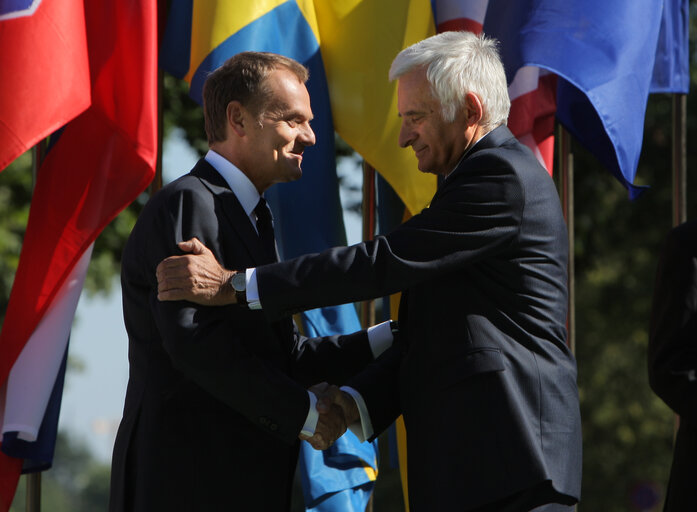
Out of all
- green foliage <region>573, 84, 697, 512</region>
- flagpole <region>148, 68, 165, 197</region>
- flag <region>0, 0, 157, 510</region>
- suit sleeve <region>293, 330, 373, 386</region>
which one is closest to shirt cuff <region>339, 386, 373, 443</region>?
suit sleeve <region>293, 330, 373, 386</region>

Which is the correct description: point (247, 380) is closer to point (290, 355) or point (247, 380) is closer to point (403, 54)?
point (290, 355)

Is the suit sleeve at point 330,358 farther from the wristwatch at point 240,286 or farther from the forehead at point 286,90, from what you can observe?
the forehead at point 286,90

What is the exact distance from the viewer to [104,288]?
1051 centimetres

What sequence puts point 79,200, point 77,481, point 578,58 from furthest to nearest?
point 77,481 → point 79,200 → point 578,58

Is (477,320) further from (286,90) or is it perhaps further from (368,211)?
(368,211)

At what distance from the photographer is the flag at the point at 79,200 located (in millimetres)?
4586

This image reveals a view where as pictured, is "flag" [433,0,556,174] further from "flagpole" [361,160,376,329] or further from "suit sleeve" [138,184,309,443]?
"suit sleeve" [138,184,309,443]

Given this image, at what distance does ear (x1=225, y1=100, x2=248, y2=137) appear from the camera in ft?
10.9

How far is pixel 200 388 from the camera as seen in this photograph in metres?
3.05

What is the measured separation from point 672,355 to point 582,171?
8983 millimetres

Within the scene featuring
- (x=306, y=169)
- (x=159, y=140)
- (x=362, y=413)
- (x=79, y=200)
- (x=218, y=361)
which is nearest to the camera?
(x=218, y=361)

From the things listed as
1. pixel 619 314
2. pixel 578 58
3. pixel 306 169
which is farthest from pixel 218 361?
pixel 619 314

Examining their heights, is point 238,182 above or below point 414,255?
above

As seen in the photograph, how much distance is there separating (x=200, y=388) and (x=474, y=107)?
1187mm
